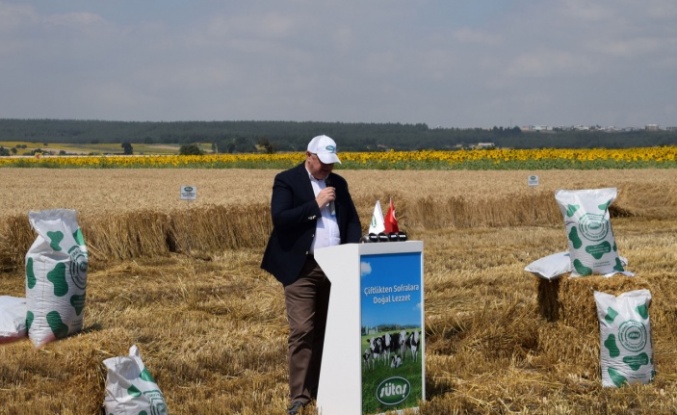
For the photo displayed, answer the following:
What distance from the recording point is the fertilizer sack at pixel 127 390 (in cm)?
664

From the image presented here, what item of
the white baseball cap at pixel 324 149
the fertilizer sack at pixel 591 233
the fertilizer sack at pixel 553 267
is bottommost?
the fertilizer sack at pixel 553 267

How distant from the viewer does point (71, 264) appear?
895 cm

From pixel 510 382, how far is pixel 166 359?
3.07 m

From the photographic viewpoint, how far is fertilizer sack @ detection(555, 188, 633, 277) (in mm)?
9484

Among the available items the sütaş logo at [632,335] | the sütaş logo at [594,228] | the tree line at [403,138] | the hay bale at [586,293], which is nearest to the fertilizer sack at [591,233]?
the sütaş logo at [594,228]

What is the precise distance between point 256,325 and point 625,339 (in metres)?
3.87

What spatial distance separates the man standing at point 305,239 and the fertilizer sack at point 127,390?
1199mm

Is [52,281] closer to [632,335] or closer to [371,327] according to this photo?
[371,327]

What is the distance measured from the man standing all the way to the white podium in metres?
0.24

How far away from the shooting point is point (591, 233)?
31.1ft

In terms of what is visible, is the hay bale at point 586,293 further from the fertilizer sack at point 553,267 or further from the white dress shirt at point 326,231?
the white dress shirt at point 326,231

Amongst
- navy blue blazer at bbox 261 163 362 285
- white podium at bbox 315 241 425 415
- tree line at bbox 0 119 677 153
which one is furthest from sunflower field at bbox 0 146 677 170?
white podium at bbox 315 241 425 415

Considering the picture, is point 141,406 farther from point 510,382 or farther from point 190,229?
point 190,229

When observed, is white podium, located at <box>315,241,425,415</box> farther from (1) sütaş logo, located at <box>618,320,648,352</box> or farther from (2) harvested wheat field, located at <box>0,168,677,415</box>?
(1) sütaş logo, located at <box>618,320,648,352</box>
